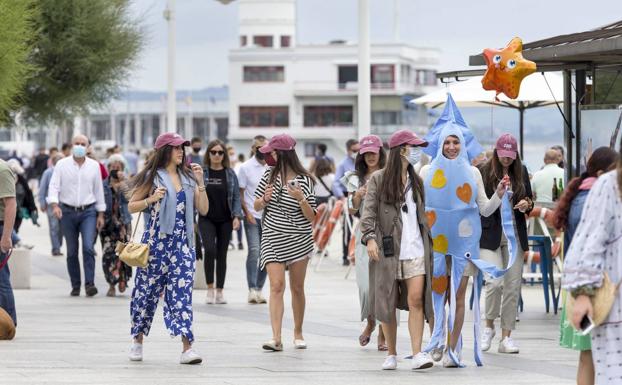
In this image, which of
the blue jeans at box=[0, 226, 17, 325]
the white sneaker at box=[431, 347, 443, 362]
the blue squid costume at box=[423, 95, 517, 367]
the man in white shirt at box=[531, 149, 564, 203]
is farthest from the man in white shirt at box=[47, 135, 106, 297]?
the blue squid costume at box=[423, 95, 517, 367]

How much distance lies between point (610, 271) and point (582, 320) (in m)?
0.27

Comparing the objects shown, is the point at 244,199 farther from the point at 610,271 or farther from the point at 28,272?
the point at 610,271

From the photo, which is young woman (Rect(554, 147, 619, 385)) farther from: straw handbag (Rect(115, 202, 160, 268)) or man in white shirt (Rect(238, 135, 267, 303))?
man in white shirt (Rect(238, 135, 267, 303))

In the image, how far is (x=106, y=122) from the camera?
18075 centimetres

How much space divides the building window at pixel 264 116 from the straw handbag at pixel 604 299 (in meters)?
118

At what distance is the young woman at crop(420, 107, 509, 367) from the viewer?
454 inches

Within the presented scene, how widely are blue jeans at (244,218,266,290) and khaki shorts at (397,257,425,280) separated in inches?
239

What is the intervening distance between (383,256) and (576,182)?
9.40ft

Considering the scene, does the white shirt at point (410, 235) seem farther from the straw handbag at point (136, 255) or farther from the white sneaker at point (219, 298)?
the white sneaker at point (219, 298)

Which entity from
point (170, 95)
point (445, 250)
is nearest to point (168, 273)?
point (445, 250)

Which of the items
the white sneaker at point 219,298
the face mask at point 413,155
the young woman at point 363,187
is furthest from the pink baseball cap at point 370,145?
the white sneaker at point 219,298

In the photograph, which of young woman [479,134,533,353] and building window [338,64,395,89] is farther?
building window [338,64,395,89]

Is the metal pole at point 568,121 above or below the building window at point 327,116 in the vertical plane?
below

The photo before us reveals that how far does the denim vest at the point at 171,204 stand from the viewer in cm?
1161
